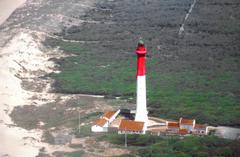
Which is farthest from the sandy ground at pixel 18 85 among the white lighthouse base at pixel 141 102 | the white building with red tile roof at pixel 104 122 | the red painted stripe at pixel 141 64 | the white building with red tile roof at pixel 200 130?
the white building with red tile roof at pixel 200 130

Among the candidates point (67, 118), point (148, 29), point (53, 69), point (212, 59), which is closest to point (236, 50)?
point (212, 59)

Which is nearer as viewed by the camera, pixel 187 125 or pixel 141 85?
pixel 141 85

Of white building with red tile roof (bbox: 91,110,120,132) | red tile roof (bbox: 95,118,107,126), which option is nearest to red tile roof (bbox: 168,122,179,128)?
white building with red tile roof (bbox: 91,110,120,132)

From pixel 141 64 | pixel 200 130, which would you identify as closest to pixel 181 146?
pixel 200 130

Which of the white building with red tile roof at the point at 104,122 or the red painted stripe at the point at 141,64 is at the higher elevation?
the red painted stripe at the point at 141,64

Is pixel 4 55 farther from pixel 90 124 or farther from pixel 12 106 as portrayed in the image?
pixel 90 124

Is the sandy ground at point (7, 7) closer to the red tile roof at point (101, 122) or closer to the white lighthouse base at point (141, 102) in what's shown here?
the red tile roof at point (101, 122)

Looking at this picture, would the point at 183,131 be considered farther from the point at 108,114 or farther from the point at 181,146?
the point at 108,114
